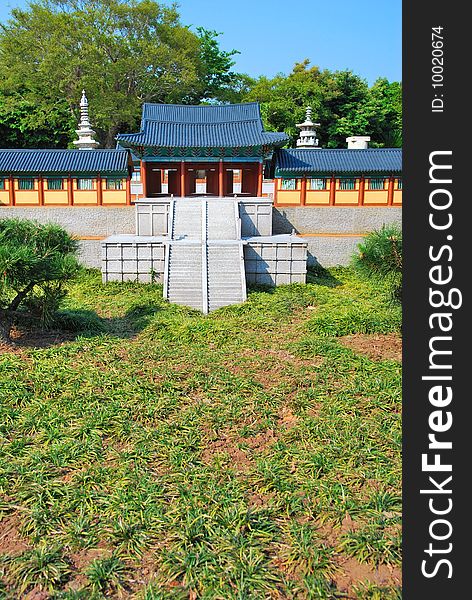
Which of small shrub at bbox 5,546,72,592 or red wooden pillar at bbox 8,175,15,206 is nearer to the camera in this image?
small shrub at bbox 5,546,72,592

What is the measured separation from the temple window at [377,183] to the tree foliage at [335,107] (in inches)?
509

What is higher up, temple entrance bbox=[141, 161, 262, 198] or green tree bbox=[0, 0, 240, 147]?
green tree bbox=[0, 0, 240, 147]

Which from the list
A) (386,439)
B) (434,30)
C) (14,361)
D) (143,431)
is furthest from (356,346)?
(434,30)

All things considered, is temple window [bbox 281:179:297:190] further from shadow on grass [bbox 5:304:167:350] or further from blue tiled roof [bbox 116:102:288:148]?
shadow on grass [bbox 5:304:167:350]

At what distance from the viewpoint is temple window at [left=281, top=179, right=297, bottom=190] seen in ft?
61.9

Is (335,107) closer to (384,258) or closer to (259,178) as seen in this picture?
(259,178)

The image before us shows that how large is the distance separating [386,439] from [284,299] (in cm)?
741

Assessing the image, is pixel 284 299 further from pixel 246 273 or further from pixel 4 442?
pixel 4 442

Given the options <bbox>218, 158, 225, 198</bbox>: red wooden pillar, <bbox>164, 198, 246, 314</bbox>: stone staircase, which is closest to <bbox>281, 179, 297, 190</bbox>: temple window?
<bbox>164, 198, 246, 314</bbox>: stone staircase

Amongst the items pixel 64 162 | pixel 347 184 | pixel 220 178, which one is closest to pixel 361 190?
pixel 347 184

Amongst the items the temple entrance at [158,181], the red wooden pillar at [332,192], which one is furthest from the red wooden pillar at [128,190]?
the red wooden pillar at [332,192]

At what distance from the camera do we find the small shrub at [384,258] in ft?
30.4

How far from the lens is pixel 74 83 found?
28.9 metres

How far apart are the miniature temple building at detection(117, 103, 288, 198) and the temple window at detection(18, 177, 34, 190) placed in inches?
125
